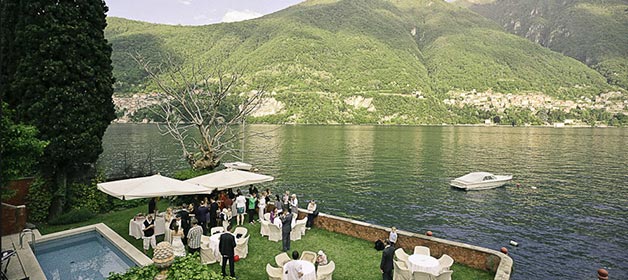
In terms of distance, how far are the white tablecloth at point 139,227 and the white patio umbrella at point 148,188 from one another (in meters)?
1.62

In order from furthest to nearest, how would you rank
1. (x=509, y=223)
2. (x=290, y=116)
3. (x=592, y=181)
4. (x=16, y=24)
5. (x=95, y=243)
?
1. (x=290, y=116)
2. (x=592, y=181)
3. (x=509, y=223)
4. (x=16, y=24)
5. (x=95, y=243)

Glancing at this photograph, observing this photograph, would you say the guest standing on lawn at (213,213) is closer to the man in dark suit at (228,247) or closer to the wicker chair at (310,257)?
the man in dark suit at (228,247)

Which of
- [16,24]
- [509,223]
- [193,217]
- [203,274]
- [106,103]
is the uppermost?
[16,24]

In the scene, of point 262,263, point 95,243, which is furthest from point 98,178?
point 262,263

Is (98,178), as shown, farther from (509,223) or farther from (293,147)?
(293,147)

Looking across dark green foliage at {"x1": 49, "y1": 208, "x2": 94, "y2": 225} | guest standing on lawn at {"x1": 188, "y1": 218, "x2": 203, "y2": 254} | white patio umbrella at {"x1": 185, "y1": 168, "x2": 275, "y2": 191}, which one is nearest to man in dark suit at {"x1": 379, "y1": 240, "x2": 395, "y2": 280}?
guest standing on lawn at {"x1": 188, "y1": 218, "x2": 203, "y2": 254}

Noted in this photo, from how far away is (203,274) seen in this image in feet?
20.2

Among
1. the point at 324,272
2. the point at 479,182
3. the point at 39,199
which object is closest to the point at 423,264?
the point at 324,272

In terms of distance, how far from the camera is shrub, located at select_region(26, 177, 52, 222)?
17641 mm

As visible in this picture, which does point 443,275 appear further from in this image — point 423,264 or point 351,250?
point 351,250

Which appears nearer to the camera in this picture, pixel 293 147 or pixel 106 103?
pixel 106 103

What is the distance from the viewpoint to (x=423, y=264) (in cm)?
1143

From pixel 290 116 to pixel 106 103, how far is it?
16248 cm

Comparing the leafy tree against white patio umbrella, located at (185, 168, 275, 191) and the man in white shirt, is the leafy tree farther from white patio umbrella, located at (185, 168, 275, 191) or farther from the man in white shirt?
the man in white shirt
